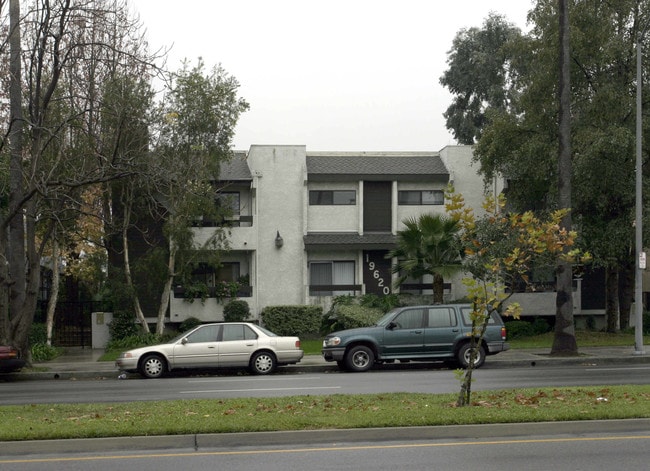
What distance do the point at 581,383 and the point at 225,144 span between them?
17681 millimetres

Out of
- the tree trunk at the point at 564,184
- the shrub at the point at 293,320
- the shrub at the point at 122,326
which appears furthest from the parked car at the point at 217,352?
the shrub at the point at 293,320

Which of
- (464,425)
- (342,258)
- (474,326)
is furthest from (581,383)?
(342,258)

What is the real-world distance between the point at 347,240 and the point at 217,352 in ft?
45.5

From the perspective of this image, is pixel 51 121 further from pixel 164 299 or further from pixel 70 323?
pixel 70 323

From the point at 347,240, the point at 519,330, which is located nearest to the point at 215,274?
the point at 347,240

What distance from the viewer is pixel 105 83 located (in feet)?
75.8

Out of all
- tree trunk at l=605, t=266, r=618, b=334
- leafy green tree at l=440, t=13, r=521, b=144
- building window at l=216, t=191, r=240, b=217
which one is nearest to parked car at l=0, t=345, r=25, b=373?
building window at l=216, t=191, r=240, b=217

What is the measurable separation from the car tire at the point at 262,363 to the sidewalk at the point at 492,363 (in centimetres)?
142

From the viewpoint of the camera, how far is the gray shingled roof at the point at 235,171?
35.1 m

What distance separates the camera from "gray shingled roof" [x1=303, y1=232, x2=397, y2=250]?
3516cm

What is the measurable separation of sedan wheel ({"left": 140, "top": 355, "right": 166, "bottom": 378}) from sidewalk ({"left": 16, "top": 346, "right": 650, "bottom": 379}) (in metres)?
1.62

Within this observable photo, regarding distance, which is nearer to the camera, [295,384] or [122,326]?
[295,384]

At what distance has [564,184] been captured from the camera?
25078 millimetres

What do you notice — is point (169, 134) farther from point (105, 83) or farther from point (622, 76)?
point (622, 76)
